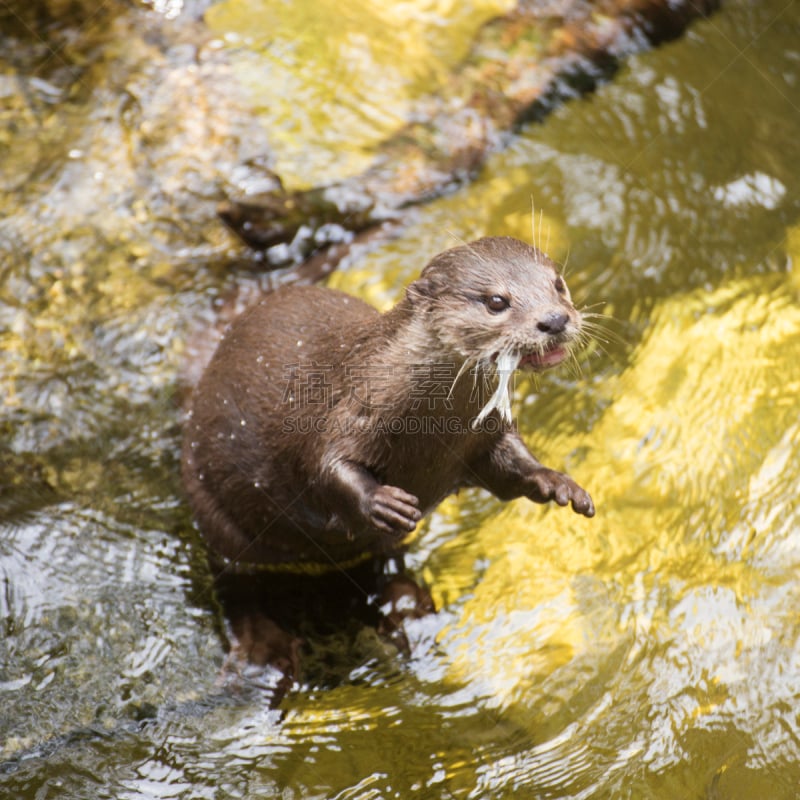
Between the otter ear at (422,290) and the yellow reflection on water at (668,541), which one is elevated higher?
the otter ear at (422,290)

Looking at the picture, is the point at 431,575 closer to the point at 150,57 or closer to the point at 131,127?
the point at 131,127

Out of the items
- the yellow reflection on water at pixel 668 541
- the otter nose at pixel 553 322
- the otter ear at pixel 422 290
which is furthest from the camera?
the yellow reflection on water at pixel 668 541

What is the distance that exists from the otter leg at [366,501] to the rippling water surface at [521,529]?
22.3 inches

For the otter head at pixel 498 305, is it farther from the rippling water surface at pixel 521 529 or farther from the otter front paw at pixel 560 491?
the rippling water surface at pixel 521 529

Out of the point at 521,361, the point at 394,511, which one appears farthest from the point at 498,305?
the point at 394,511

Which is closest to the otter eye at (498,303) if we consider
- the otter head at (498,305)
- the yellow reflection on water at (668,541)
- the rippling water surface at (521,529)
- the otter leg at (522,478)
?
the otter head at (498,305)

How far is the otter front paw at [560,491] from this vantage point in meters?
2.60

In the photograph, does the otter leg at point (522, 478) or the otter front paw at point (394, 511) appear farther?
the otter leg at point (522, 478)

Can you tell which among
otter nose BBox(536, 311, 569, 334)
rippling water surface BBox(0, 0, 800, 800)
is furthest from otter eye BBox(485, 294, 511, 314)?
rippling water surface BBox(0, 0, 800, 800)

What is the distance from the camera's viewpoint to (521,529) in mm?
3203

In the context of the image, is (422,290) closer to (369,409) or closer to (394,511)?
(369,409)

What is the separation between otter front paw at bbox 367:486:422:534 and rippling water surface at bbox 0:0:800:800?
2.07 feet

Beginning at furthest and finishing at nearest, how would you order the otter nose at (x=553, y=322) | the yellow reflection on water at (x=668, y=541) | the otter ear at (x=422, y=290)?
the yellow reflection on water at (x=668, y=541) → the otter ear at (x=422, y=290) → the otter nose at (x=553, y=322)

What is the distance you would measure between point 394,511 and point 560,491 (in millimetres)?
469
